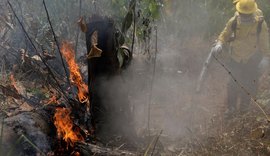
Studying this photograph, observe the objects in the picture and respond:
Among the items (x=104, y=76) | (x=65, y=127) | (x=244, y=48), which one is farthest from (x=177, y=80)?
(x=65, y=127)

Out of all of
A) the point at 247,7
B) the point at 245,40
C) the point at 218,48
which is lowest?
the point at 218,48

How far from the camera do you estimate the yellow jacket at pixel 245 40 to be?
6.14 meters

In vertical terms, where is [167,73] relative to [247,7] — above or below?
below

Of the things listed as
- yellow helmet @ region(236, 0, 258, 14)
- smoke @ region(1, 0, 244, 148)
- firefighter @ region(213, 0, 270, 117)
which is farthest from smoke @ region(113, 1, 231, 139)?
yellow helmet @ region(236, 0, 258, 14)

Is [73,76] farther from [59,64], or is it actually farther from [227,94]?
[227,94]

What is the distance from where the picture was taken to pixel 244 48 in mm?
6262

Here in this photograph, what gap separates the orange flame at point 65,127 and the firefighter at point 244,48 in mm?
3012

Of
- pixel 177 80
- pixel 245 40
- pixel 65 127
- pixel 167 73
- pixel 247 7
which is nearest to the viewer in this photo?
pixel 65 127

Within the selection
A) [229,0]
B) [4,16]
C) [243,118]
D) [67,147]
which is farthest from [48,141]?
[229,0]

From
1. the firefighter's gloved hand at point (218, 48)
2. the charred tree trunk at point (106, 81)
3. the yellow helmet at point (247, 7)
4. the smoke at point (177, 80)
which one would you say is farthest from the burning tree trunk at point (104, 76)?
the yellow helmet at point (247, 7)

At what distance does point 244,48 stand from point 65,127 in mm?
3588

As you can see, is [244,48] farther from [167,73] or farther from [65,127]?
[65,127]

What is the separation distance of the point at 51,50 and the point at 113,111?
2.78 metres

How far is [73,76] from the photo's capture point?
4.60m
